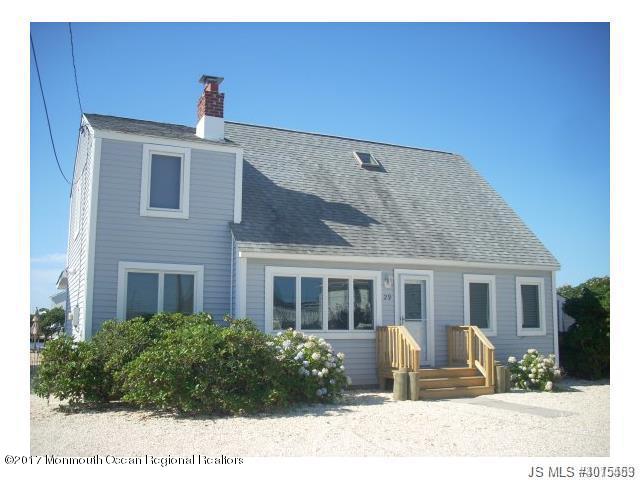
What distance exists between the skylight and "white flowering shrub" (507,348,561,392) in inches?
265

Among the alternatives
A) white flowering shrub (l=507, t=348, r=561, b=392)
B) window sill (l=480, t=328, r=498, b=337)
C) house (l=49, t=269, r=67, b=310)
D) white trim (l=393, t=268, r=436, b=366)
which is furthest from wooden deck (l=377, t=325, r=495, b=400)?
house (l=49, t=269, r=67, b=310)

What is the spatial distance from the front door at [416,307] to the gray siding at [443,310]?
27cm

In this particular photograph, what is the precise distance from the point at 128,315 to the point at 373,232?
5.75 m

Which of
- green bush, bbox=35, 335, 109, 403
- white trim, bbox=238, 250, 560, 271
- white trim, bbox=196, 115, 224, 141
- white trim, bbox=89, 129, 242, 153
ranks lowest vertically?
green bush, bbox=35, 335, 109, 403

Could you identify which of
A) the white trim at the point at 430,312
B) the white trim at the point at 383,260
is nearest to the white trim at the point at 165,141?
the white trim at the point at 383,260

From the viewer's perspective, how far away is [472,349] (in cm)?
1421

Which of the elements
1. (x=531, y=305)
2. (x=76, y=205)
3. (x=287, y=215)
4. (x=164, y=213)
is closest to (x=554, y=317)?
(x=531, y=305)

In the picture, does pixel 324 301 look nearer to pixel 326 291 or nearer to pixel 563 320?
pixel 326 291

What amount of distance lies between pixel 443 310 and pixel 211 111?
6977mm

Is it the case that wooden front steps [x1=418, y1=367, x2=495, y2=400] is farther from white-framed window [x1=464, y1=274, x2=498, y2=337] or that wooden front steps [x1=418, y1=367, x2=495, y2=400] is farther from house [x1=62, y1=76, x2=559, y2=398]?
white-framed window [x1=464, y1=274, x2=498, y2=337]

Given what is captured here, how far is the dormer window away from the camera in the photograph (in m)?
18.3

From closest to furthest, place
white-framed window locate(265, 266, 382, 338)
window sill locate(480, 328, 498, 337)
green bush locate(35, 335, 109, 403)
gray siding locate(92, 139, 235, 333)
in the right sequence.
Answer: green bush locate(35, 335, 109, 403), gray siding locate(92, 139, 235, 333), white-framed window locate(265, 266, 382, 338), window sill locate(480, 328, 498, 337)
